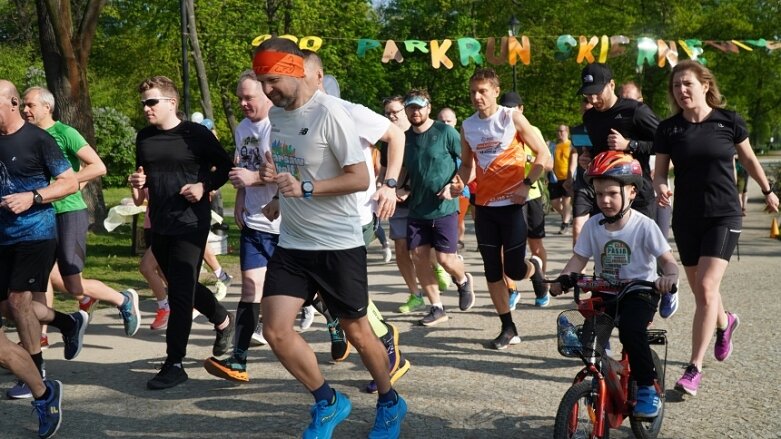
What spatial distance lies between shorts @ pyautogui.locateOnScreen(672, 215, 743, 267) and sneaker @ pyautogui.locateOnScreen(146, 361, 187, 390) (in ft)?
11.1

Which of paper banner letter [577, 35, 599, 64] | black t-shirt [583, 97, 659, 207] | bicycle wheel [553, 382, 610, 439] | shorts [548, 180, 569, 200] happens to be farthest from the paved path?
paper banner letter [577, 35, 599, 64]

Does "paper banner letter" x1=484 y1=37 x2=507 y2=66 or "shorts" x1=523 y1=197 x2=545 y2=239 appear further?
"paper banner letter" x1=484 y1=37 x2=507 y2=66

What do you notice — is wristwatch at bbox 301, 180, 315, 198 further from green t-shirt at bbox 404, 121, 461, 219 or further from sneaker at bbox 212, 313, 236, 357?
green t-shirt at bbox 404, 121, 461, 219

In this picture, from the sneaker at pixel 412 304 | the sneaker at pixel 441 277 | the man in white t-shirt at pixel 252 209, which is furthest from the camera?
the sneaker at pixel 441 277

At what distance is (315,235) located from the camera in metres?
4.75

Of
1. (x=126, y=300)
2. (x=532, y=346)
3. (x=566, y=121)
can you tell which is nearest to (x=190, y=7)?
(x=126, y=300)

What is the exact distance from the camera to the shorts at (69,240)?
23.6 ft

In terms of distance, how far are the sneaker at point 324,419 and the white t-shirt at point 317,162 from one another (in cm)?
79

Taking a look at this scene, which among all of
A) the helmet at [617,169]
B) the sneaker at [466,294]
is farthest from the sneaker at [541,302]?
the helmet at [617,169]

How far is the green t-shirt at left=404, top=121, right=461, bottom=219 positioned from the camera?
8.27 meters

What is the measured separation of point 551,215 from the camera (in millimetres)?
21625

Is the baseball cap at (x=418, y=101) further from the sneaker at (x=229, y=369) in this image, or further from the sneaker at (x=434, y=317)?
the sneaker at (x=229, y=369)

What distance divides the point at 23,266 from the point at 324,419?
2280mm

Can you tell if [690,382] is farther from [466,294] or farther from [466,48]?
[466,48]
